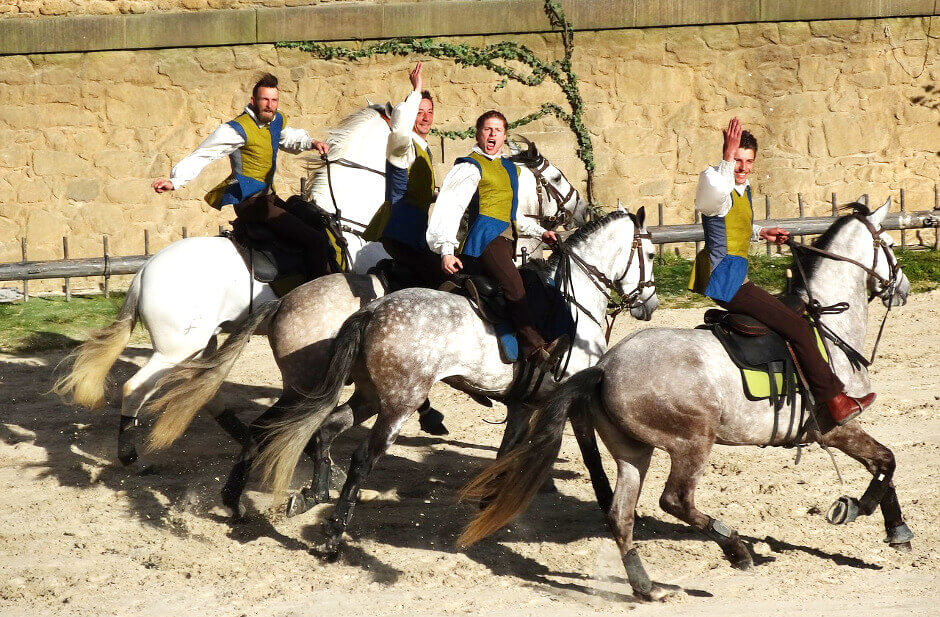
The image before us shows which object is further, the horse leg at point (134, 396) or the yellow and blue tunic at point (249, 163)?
the yellow and blue tunic at point (249, 163)

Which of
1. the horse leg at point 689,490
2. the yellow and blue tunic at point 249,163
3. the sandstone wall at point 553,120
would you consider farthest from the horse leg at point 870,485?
the sandstone wall at point 553,120

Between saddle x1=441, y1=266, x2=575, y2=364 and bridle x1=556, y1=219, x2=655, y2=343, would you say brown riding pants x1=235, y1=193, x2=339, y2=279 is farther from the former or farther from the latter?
bridle x1=556, y1=219, x2=655, y2=343

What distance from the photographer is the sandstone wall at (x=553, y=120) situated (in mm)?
12492

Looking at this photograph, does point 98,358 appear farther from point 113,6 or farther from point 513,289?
point 113,6

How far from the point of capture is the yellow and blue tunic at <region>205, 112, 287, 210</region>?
7.38 metres

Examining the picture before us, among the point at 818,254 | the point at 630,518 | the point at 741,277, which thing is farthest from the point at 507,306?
the point at 818,254

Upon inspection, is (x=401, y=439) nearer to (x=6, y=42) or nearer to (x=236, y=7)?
(x=236, y=7)

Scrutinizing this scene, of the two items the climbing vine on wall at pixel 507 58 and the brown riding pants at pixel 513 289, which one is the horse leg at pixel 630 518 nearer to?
the brown riding pants at pixel 513 289

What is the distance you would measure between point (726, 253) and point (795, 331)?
542 millimetres

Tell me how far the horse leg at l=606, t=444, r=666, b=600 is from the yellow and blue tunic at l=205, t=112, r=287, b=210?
3.35m

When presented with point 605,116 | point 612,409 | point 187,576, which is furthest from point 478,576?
point 605,116

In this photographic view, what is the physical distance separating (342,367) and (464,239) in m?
1.16

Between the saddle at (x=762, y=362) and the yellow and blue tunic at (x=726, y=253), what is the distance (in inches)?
6.8

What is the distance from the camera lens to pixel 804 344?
18.4 ft
